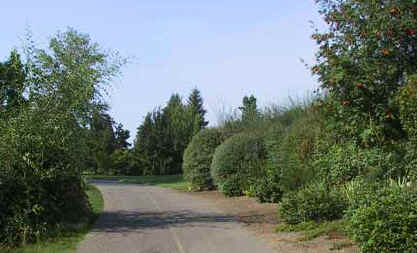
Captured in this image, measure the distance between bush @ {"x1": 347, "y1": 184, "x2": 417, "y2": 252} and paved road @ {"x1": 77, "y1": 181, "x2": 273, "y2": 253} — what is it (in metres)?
2.09

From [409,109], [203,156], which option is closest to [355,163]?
[409,109]

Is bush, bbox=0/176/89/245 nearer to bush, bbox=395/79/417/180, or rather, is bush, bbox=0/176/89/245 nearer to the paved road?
the paved road

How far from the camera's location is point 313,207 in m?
12.4

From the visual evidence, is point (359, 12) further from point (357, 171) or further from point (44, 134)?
point (44, 134)

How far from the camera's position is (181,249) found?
10.6 meters

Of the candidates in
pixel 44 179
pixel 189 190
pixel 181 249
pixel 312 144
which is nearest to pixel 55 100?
pixel 44 179

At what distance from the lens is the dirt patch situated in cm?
991

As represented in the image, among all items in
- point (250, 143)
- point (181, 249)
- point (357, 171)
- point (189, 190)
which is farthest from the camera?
point (189, 190)

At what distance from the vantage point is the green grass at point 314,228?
11047mm

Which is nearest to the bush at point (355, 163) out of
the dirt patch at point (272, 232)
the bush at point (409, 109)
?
the bush at point (409, 109)

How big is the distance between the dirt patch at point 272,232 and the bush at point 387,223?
0.69 metres

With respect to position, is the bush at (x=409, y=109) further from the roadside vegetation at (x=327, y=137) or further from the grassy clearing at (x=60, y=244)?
the grassy clearing at (x=60, y=244)

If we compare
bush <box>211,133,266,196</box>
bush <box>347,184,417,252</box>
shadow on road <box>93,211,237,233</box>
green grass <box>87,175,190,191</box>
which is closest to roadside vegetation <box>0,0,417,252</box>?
bush <box>347,184,417,252</box>

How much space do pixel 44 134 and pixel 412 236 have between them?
879 cm
